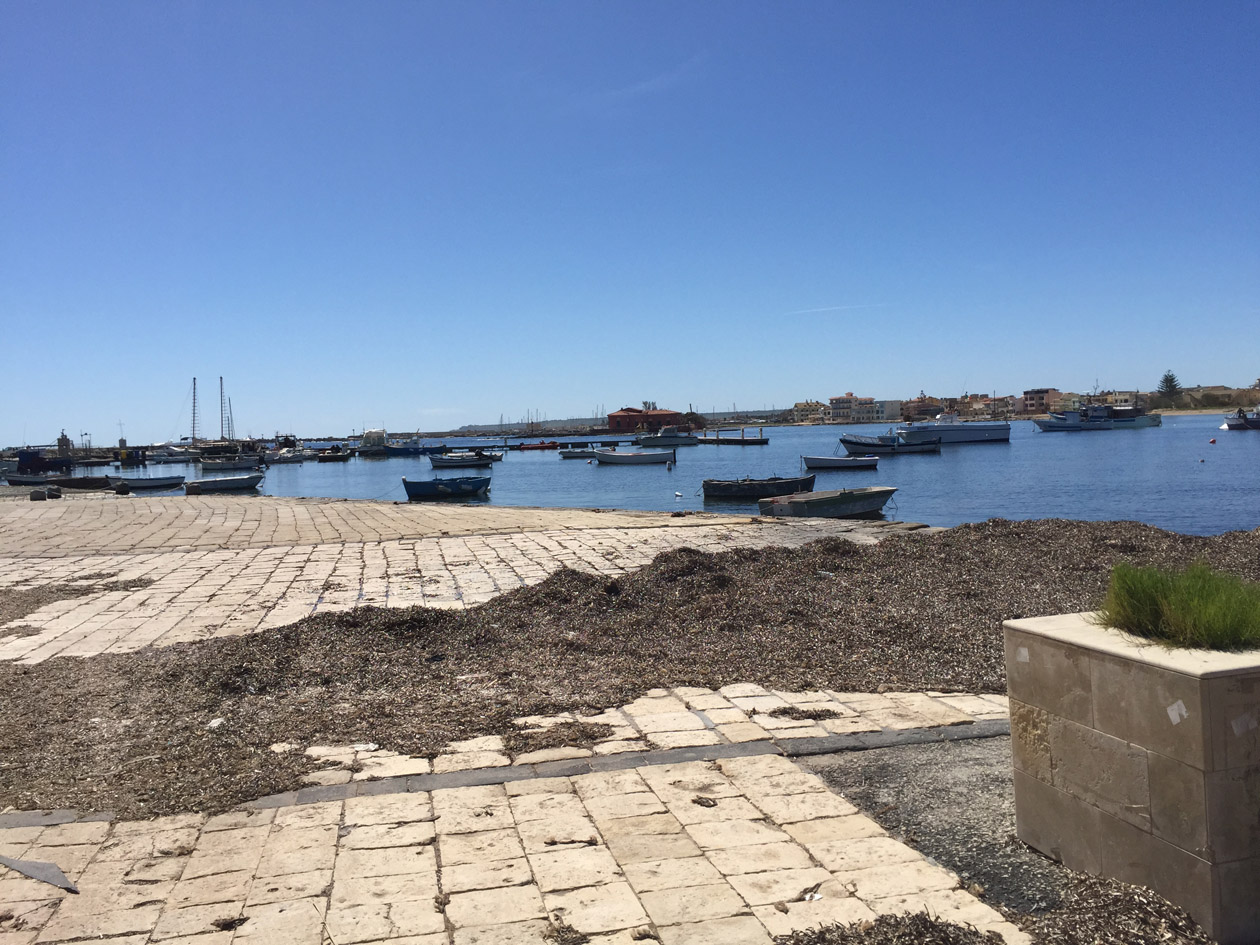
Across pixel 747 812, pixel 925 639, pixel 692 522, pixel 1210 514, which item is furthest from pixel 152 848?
pixel 1210 514

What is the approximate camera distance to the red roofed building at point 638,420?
16788cm

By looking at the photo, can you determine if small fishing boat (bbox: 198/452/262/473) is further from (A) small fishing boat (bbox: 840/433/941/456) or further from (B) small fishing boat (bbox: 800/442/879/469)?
(A) small fishing boat (bbox: 840/433/941/456)

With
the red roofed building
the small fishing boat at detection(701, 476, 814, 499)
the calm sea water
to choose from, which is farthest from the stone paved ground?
the red roofed building

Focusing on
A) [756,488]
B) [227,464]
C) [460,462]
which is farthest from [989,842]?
[227,464]

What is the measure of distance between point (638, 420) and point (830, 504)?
14426 centimetres

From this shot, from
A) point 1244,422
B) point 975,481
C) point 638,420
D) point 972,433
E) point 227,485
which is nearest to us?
point 227,485

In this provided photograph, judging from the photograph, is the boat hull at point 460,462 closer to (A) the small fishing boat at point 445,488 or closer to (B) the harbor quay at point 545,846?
(A) the small fishing boat at point 445,488

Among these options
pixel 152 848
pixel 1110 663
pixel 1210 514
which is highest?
pixel 1110 663

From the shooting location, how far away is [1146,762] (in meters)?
2.96

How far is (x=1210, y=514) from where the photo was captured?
36.0 meters

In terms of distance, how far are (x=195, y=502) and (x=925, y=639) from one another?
1024 inches

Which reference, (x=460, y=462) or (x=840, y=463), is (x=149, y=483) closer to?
(x=460, y=462)

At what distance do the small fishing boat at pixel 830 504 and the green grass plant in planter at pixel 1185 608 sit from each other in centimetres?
1955

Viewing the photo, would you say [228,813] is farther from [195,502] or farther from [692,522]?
[195,502]
